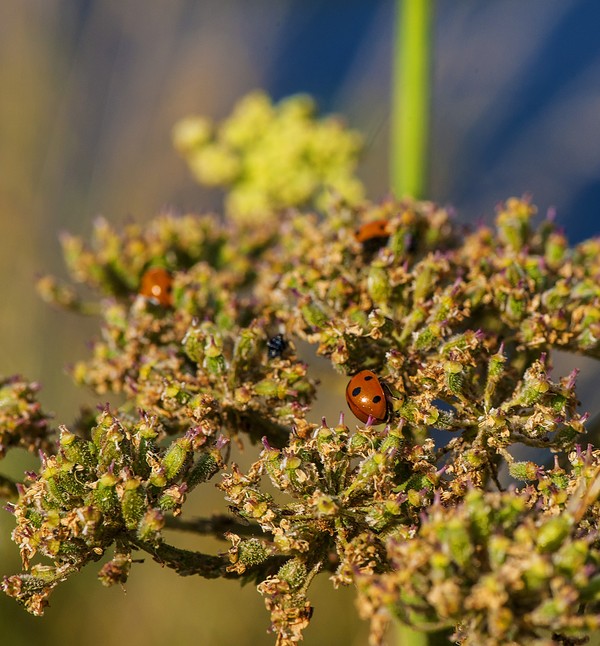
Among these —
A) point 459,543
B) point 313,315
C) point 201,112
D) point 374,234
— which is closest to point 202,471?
point 313,315

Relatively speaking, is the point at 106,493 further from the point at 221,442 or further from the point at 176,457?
the point at 221,442

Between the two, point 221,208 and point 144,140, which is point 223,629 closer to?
point 221,208

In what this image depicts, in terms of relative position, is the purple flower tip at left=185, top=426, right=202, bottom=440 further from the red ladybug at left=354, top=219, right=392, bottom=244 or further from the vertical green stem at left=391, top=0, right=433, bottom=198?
the vertical green stem at left=391, top=0, right=433, bottom=198

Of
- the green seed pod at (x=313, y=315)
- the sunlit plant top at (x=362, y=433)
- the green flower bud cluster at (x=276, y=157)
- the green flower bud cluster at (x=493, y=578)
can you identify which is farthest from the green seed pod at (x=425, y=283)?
the green flower bud cluster at (x=276, y=157)

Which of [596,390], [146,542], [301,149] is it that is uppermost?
[301,149]

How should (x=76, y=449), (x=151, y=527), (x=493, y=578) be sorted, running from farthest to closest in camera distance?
(x=76, y=449) → (x=151, y=527) → (x=493, y=578)

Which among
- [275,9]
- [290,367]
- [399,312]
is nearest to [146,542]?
[290,367]

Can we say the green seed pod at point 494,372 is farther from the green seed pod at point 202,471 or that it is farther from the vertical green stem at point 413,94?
the vertical green stem at point 413,94
